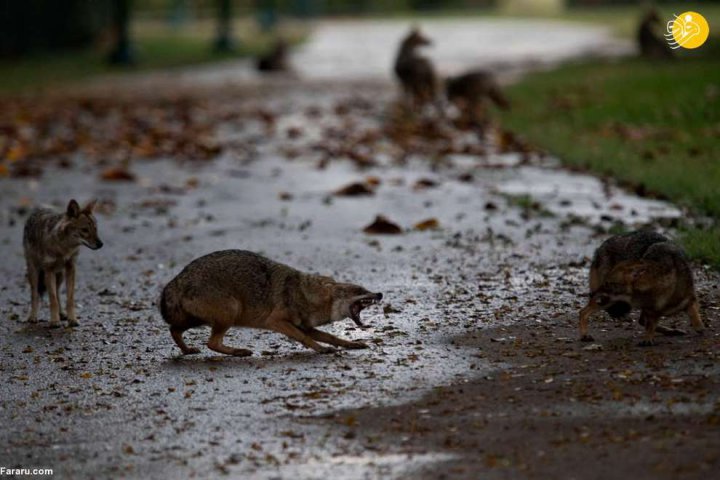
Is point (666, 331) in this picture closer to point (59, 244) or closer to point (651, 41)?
point (59, 244)

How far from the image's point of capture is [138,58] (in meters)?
43.8

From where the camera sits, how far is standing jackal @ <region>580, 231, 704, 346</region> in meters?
7.53

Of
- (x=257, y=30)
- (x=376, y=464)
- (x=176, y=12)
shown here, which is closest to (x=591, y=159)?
(x=376, y=464)

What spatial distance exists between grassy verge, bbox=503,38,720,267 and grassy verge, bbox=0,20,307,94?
14.6m

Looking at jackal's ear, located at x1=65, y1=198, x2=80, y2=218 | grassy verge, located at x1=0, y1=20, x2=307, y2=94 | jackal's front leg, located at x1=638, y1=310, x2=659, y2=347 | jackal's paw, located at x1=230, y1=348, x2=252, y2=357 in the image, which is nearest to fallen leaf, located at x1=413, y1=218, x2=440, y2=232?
jackal's ear, located at x1=65, y1=198, x2=80, y2=218

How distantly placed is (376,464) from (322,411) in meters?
0.94

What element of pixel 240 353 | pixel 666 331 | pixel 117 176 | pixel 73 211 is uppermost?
pixel 73 211

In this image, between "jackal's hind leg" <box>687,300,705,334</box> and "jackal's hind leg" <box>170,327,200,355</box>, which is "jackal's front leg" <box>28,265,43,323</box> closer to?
"jackal's hind leg" <box>170,327,200,355</box>

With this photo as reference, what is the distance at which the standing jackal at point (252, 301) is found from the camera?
25.9 ft

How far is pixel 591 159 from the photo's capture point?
16.4 meters

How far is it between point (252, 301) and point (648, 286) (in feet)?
7.86

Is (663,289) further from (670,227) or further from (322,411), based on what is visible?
(670,227)

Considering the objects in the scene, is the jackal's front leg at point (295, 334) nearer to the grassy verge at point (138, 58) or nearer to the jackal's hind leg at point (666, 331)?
the jackal's hind leg at point (666, 331)

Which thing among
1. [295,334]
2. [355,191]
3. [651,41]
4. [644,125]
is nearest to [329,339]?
[295,334]
